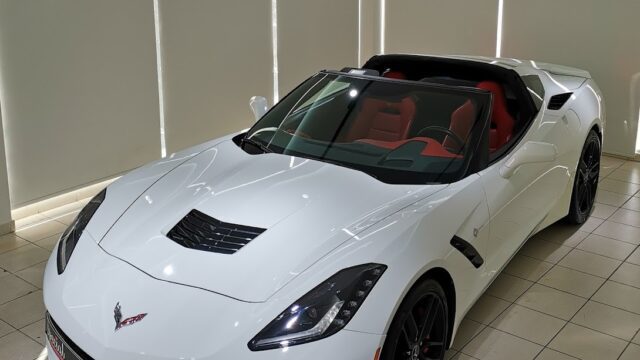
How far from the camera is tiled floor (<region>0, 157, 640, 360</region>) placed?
290 centimetres

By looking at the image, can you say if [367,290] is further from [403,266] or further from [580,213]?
[580,213]

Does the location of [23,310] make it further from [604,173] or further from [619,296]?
[604,173]

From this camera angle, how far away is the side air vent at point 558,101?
3.63m

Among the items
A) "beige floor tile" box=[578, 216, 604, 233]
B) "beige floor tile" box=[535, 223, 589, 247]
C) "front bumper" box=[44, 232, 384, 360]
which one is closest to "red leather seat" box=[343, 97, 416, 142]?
"front bumper" box=[44, 232, 384, 360]

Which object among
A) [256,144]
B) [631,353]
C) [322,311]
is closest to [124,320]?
[322,311]

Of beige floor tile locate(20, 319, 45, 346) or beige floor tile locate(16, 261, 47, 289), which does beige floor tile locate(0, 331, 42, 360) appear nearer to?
beige floor tile locate(20, 319, 45, 346)

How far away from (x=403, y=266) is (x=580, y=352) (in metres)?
1.14

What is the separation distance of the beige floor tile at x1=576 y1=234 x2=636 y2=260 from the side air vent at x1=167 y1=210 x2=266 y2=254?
2372 mm

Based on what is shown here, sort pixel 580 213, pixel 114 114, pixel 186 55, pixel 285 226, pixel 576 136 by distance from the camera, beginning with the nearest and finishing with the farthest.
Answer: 1. pixel 285 226
2. pixel 576 136
3. pixel 580 213
4. pixel 114 114
5. pixel 186 55

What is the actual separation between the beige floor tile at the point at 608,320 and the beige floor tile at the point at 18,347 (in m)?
2.36

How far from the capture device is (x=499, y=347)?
9.43ft

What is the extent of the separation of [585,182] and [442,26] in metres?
2.92

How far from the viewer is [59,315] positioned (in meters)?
2.14

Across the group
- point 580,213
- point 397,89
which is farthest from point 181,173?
point 580,213
